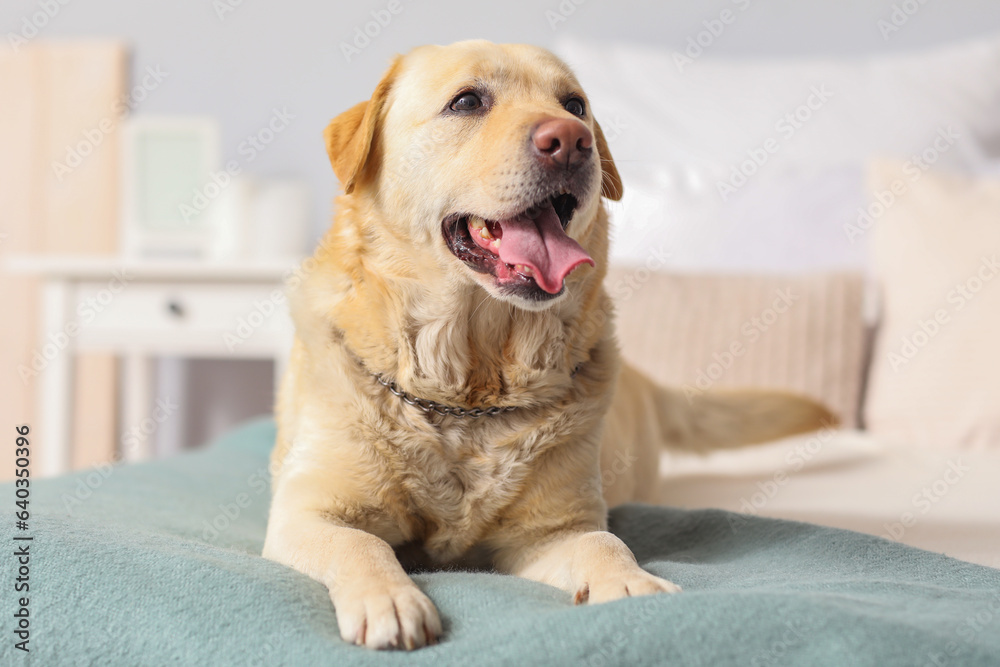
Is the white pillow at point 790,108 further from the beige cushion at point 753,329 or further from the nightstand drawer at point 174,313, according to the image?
the nightstand drawer at point 174,313

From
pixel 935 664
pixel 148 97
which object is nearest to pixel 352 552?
pixel 935 664

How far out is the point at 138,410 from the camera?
11.9ft

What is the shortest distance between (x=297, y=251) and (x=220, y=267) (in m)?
0.59

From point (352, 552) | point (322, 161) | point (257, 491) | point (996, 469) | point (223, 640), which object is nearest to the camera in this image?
point (223, 640)

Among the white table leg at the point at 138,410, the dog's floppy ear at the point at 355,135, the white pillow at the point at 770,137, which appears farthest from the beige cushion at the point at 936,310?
the white table leg at the point at 138,410

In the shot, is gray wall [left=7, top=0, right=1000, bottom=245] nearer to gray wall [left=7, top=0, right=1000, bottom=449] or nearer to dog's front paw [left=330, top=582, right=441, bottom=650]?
gray wall [left=7, top=0, right=1000, bottom=449]

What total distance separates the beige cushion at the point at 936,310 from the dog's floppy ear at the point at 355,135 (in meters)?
1.65

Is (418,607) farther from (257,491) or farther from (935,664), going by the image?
(257,491)

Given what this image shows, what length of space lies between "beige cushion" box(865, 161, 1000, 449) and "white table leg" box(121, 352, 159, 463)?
2868 millimetres

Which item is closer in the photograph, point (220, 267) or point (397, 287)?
point (397, 287)

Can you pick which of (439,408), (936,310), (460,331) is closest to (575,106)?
(460,331)

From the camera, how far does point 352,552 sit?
104cm

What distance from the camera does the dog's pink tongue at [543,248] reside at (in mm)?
1202

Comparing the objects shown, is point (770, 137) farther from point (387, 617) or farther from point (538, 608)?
point (387, 617)
